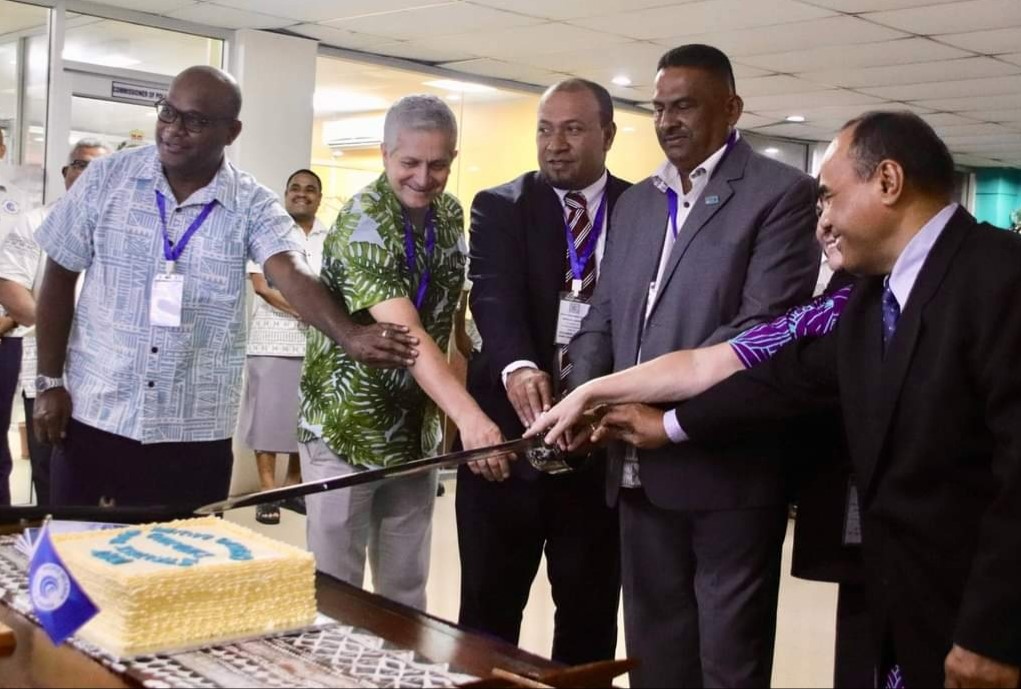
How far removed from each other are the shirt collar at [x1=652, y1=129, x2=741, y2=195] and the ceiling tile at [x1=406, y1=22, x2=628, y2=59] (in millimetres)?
4460

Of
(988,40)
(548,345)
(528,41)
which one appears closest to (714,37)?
(528,41)

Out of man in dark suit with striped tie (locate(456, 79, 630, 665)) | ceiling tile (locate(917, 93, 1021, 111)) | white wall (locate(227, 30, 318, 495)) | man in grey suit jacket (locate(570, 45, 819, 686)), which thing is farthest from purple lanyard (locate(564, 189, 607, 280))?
ceiling tile (locate(917, 93, 1021, 111))

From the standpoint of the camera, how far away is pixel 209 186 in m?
2.72

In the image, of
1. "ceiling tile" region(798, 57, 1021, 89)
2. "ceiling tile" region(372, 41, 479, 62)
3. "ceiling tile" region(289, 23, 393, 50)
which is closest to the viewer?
"ceiling tile" region(289, 23, 393, 50)

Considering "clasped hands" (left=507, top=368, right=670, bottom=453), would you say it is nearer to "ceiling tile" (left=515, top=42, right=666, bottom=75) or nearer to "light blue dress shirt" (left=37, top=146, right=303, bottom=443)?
"light blue dress shirt" (left=37, top=146, right=303, bottom=443)

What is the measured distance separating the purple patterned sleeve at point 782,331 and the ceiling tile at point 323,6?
14.4 feet

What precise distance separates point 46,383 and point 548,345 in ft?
3.70

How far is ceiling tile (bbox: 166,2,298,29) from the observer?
6716mm

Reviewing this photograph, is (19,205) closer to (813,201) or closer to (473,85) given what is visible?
(813,201)

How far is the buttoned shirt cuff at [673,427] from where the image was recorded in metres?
2.42

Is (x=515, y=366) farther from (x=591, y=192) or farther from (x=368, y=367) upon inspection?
(x=591, y=192)

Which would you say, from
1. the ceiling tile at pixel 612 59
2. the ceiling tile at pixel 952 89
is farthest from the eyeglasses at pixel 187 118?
the ceiling tile at pixel 952 89

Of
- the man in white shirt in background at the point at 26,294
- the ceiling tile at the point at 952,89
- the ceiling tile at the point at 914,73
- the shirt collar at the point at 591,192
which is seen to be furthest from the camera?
the ceiling tile at the point at 952,89

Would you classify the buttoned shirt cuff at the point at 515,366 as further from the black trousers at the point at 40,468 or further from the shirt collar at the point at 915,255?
the black trousers at the point at 40,468
